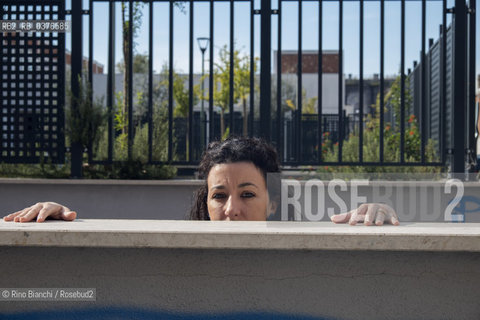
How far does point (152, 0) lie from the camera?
4.66 metres

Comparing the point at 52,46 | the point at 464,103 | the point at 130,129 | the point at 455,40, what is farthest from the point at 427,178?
the point at 52,46

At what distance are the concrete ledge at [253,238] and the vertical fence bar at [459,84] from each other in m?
3.71

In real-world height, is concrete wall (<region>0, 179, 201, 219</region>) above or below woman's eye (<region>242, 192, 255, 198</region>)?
below

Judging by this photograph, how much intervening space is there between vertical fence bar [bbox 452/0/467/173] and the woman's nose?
3.03 metres

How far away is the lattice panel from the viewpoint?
4855mm

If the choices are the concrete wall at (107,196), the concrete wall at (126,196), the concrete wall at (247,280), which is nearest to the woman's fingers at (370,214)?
the concrete wall at (247,280)

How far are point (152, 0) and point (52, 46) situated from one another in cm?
103

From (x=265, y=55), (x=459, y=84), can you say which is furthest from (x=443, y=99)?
(x=265, y=55)

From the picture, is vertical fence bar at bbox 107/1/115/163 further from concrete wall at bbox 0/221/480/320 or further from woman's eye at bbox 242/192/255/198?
concrete wall at bbox 0/221/480/320

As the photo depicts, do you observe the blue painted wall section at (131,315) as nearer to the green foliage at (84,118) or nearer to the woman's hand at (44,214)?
the woman's hand at (44,214)

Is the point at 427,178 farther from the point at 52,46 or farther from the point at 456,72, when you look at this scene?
the point at 52,46

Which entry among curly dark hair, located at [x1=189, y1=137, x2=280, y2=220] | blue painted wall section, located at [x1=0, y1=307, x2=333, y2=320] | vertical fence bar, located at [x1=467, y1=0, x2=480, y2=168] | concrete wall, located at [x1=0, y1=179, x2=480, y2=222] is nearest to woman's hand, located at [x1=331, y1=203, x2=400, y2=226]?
blue painted wall section, located at [x1=0, y1=307, x2=333, y2=320]

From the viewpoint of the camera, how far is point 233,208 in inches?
91.3

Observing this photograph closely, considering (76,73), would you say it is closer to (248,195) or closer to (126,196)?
(126,196)
